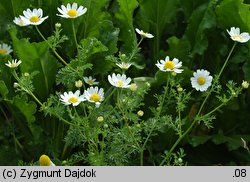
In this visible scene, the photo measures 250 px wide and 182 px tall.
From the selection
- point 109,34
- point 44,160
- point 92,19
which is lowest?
point 44,160

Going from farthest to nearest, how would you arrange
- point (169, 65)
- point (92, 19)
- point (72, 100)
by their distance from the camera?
point (92, 19) → point (169, 65) → point (72, 100)

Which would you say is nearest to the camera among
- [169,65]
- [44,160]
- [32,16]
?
[44,160]

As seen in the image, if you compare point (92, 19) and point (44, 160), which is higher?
point (92, 19)

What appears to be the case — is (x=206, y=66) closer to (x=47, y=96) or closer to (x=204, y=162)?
(x=204, y=162)

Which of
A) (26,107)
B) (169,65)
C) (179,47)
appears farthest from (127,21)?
(26,107)

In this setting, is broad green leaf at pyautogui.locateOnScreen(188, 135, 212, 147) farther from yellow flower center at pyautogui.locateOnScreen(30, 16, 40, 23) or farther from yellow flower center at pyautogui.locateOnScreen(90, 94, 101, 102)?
yellow flower center at pyautogui.locateOnScreen(30, 16, 40, 23)

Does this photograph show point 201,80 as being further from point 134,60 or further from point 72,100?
point 72,100

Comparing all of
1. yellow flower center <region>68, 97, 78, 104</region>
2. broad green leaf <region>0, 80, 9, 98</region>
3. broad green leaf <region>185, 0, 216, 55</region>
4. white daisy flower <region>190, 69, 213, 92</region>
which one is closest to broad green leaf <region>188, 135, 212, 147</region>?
white daisy flower <region>190, 69, 213, 92</region>
